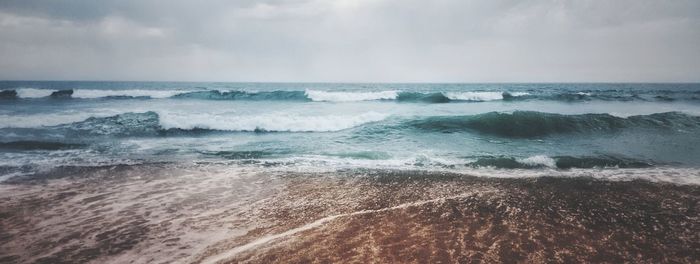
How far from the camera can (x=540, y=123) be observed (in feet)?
43.0

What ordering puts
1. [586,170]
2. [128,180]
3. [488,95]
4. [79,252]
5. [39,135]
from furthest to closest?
[488,95], [39,135], [586,170], [128,180], [79,252]

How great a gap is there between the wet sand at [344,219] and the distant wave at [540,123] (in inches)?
264

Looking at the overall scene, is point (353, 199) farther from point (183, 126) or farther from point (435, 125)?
point (183, 126)

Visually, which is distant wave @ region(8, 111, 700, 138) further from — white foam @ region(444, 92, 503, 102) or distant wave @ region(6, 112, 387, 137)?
white foam @ region(444, 92, 503, 102)

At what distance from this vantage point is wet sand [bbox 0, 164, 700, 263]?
3.41m

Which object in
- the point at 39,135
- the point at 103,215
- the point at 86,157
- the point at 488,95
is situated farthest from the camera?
the point at 488,95

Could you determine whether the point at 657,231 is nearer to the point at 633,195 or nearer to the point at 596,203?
the point at 596,203

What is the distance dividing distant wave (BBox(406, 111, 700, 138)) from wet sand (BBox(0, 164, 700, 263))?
6702mm

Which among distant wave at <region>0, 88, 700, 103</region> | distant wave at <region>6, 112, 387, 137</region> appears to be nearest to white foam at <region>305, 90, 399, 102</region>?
distant wave at <region>0, 88, 700, 103</region>

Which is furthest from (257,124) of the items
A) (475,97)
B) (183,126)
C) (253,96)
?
(475,97)

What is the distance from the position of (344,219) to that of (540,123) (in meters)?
11.6

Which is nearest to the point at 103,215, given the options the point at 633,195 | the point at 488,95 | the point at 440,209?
the point at 440,209

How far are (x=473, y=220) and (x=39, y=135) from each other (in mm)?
14450

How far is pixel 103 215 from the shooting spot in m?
4.59
